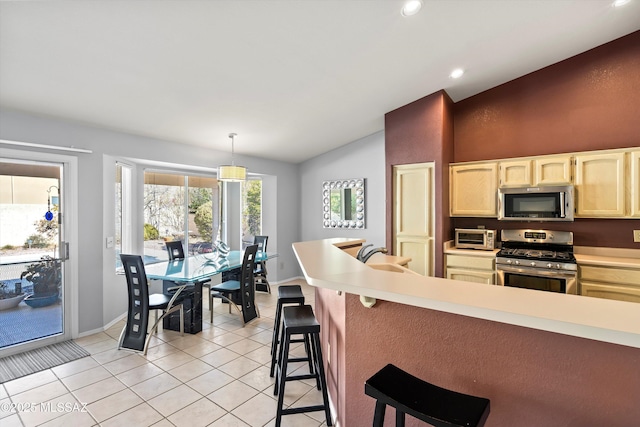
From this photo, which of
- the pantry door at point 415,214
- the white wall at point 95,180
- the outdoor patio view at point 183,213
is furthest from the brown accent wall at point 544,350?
the outdoor patio view at point 183,213

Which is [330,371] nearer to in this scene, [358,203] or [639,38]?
[358,203]

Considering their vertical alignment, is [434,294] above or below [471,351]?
above

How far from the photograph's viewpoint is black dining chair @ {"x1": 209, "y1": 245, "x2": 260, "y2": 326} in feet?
12.4

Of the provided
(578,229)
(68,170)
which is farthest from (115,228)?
(578,229)

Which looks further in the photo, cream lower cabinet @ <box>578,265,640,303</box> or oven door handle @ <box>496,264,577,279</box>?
oven door handle @ <box>496,264,577,279</box>

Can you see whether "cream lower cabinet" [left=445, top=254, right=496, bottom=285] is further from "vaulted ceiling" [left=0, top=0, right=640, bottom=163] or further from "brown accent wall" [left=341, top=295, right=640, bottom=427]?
"brown accent wall" [left=341, top=295, right=640, bottom=427]

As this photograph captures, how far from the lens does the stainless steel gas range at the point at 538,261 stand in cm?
312

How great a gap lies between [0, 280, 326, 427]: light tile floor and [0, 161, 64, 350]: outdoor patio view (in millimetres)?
517

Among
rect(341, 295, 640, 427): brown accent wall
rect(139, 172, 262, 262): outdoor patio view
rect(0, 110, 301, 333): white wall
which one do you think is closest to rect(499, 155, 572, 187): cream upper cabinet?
rect(341, 295, 640, 427): brown accent wall

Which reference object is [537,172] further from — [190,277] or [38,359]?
[38,359]

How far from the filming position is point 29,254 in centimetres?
311

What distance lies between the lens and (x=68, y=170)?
3.29 meters

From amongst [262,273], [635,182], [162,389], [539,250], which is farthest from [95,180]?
[635,182]

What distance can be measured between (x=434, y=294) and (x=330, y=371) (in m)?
1.32
